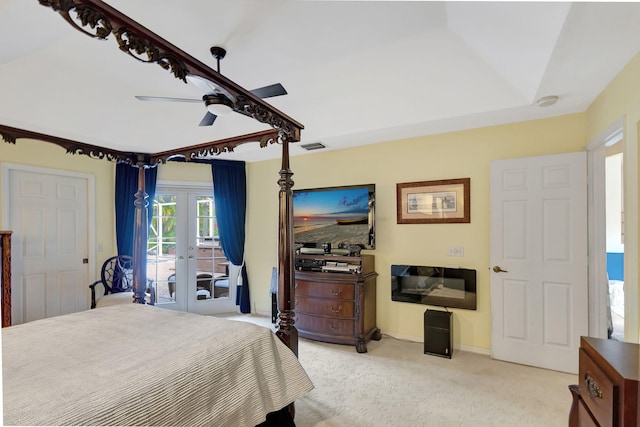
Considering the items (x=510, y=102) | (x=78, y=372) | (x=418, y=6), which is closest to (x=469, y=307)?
(x=510, y=102)

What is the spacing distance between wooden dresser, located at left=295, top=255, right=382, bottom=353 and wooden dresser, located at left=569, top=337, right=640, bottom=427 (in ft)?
7.31

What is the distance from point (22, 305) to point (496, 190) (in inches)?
209

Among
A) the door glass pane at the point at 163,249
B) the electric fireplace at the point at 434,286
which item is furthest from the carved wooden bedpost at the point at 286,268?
the door glass pane at the point at 163,249

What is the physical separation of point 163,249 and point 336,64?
362 cm

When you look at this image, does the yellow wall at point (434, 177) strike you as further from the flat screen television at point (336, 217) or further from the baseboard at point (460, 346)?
the flat screen television at point (336, 217)

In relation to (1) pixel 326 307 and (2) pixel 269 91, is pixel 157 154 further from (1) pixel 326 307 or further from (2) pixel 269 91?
(1) pixel 326 307

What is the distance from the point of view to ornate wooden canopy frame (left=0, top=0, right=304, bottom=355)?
4.22 feet

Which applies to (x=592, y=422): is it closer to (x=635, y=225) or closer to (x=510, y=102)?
(x=635, y=225)

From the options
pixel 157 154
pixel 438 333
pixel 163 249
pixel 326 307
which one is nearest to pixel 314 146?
pixel 157 154

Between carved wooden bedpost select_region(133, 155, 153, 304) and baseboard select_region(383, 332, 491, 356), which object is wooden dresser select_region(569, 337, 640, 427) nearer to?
baseboard select_region(383, 332, 491, 356)

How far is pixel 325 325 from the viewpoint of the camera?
3.76 m

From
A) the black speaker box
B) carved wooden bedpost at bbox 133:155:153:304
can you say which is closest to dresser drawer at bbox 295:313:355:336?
the black speaker box

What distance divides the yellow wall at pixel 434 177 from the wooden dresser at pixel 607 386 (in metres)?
2.11

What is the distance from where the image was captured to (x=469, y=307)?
3.51 metres
